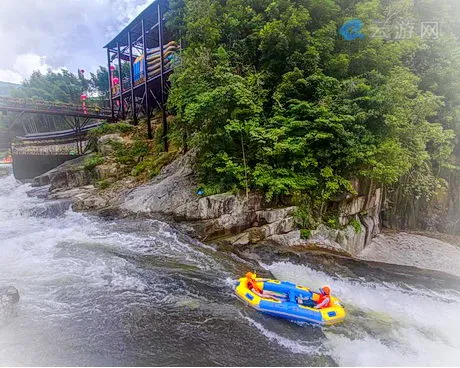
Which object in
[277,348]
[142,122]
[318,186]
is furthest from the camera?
[142,122]

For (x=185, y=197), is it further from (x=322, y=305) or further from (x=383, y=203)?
(x=383, y=203)

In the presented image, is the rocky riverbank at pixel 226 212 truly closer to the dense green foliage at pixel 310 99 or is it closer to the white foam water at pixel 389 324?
the dense green foliage at pixel 310 99

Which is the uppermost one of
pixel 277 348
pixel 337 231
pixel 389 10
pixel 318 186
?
pixel 389 10

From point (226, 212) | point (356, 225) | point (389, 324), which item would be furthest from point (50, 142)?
point (389, 324)

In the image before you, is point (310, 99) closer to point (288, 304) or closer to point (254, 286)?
point (254, 286)

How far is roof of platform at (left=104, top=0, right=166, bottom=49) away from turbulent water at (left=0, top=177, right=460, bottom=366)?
14.8 m

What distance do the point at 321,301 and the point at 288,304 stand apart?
760 millimetres

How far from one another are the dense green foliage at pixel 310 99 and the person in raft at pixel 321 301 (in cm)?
374

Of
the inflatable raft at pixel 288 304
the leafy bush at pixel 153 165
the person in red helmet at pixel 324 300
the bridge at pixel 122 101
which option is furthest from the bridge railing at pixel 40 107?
the person in red helmet at pixel 324 300

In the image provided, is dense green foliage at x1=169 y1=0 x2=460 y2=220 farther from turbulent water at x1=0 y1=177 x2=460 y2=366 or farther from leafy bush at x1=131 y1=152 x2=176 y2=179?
leafy bush at x1=131 y1=152 x2=176 y2=179

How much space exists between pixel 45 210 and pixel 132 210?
4.44 m

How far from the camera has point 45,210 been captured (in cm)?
1194

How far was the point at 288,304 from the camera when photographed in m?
5.43

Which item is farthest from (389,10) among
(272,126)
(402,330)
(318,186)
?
(402,330)
